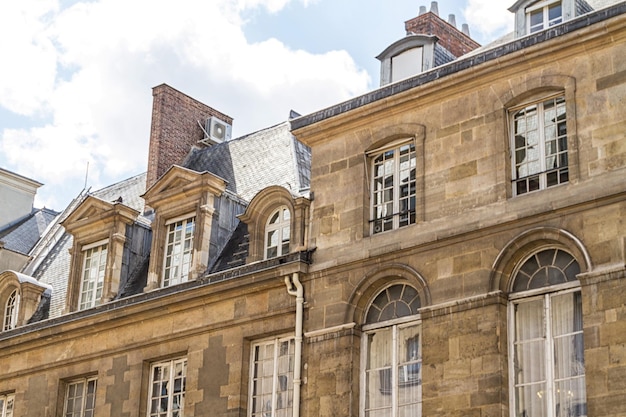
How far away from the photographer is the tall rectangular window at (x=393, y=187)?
63.3 feet

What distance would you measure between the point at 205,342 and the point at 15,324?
6056 mm

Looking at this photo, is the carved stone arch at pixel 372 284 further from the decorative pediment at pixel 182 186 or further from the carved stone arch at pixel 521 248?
the decorative pediment at pixel 182 186

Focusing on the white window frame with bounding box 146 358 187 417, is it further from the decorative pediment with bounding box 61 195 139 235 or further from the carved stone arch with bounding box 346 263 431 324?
the carved stone arch with bounding box 346 263 431 324

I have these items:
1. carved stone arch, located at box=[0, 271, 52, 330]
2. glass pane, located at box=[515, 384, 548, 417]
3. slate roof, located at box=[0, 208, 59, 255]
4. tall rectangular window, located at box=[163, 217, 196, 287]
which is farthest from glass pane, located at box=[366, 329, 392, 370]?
slate roof, located at box=[0, 208, 59, 255]

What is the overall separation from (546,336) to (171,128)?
12703mm

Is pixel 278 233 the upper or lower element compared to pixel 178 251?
lower

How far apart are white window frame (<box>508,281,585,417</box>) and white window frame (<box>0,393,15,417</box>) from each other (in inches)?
463

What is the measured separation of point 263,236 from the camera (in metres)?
21.5

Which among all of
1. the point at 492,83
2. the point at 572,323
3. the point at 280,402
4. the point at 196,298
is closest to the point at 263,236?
the point at 196,298

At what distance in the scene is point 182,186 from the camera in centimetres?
2312

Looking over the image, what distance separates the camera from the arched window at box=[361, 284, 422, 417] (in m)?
18.1

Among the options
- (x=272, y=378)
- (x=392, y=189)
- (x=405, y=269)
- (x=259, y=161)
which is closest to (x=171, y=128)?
(x=259, y=161)

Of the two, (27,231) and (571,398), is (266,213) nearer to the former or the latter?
(571,398)

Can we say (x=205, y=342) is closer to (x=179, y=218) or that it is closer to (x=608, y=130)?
(x=179, y=218)
